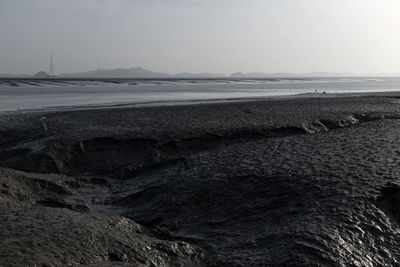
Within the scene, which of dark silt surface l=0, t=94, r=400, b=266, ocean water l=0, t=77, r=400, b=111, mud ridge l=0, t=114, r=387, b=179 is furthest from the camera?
ocean water l=0, t=77, r=400, b=111

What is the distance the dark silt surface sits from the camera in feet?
11.3

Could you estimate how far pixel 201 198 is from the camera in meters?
4.86

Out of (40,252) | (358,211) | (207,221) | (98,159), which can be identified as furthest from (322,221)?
(98,159)

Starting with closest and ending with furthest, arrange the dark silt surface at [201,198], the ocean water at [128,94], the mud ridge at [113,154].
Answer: the dark silt surface at [201,198]
the mud ridge at [113,154]
the ocean water at [128,94]

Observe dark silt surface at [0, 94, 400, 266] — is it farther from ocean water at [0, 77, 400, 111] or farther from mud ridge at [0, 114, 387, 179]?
ocean water at [0, 77, 400, 111]

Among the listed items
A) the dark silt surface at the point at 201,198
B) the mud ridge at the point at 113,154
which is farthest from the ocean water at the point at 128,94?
the dark silt surface at the point at 201,198

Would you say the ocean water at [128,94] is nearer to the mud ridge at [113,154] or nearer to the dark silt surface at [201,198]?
the mud ridge at [113,154]

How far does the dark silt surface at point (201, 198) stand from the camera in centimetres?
346

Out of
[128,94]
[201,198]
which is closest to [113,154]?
[201,198]

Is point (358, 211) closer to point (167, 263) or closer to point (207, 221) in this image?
point (207, 221)

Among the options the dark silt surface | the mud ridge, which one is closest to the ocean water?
the mud ridge

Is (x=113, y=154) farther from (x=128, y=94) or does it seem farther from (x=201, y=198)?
(x=128, y=94)

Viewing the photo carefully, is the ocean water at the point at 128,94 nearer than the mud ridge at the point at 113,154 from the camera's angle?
No

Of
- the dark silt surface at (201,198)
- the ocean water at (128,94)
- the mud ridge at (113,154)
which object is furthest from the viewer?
the ocean water at (128,94)
